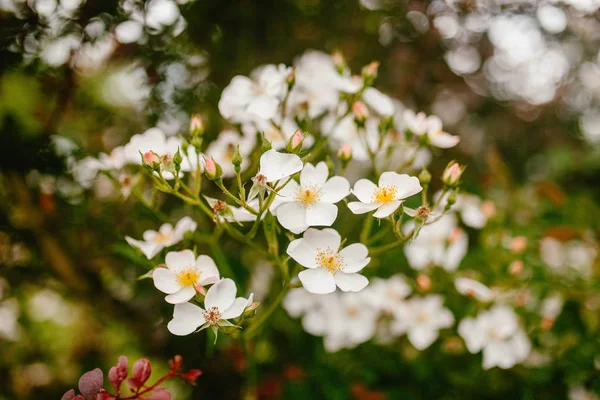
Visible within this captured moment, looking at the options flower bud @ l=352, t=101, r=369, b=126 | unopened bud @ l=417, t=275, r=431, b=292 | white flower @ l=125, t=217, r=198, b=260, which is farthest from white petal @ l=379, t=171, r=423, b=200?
unopened bud @ l=417, t=275, r=431, b=292

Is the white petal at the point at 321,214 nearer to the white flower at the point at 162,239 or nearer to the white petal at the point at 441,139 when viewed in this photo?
the white flower at the point at 162,239

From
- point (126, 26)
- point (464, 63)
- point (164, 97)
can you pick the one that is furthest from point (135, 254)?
point (464, 63)

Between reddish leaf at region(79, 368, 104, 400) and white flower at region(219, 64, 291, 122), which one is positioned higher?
white flower at region(219, 64, 291, 122)

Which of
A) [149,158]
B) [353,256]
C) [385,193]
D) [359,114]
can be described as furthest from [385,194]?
[149,158]

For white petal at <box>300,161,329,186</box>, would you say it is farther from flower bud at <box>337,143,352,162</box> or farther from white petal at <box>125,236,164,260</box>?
white petal at <box>125,236,164,260</box>

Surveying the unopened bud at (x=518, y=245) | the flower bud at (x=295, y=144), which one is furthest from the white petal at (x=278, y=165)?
the unopened bud at (x=518, y=245)

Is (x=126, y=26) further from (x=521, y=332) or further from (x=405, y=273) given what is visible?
(x=521, y=332)
